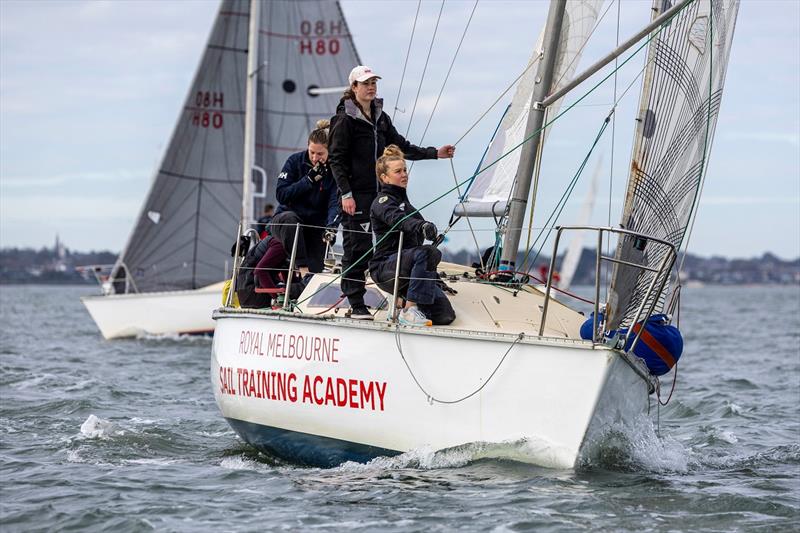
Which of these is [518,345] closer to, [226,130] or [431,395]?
[431,395]

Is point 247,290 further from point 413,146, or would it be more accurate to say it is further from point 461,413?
point 461,413

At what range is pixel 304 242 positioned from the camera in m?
9.13

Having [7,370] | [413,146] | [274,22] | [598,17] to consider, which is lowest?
[7,370]

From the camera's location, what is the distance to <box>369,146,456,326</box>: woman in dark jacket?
7.50 metres

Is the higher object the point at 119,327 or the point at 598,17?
the point at 598,17

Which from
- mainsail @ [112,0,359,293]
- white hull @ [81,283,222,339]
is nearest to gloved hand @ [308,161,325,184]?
white hull @ [81,283,222,339]

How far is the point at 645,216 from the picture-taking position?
7.31 meters

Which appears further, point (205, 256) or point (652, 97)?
point (205, 256)

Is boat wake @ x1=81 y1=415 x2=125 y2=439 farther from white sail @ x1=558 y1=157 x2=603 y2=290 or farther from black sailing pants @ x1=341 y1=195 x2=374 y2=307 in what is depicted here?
white sail @ x1=558 y1=157 x2=603 y2=290

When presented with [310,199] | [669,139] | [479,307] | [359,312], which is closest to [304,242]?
[310,199]

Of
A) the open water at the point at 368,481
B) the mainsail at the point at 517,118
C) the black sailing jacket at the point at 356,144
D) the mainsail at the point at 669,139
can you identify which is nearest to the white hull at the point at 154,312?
the open water at the point at 368,481

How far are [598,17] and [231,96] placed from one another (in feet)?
58.9

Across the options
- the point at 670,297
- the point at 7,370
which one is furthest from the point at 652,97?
the point at 7,370

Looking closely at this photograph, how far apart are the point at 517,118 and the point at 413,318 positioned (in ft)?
9.26
